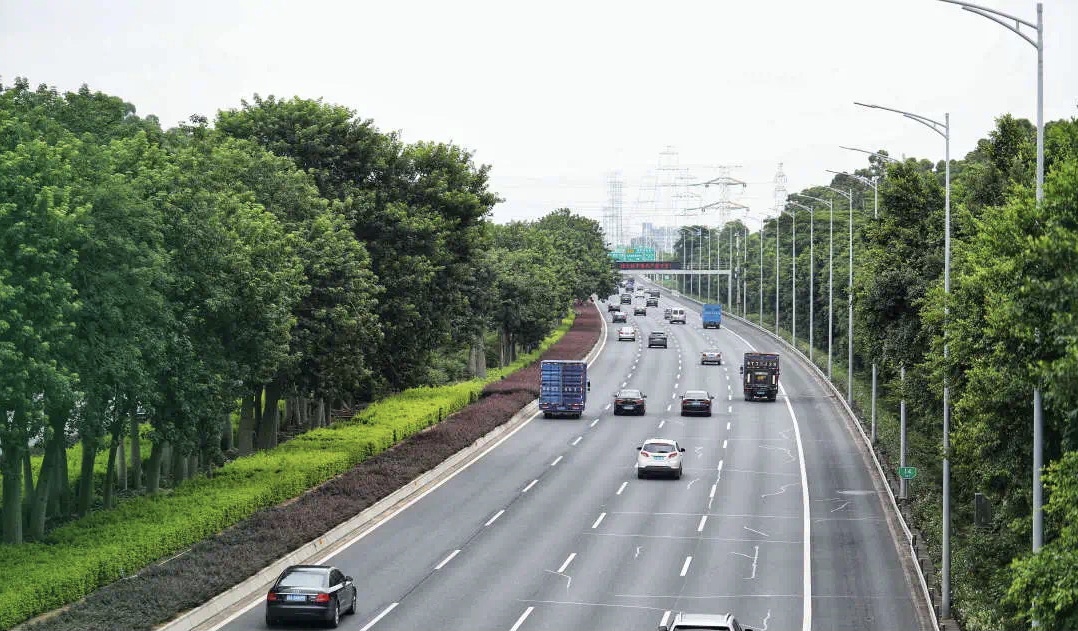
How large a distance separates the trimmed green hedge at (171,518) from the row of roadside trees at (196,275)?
1660mm

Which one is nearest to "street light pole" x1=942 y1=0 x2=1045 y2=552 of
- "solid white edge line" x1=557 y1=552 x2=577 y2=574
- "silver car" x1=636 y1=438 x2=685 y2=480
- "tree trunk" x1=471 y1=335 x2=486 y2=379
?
"solid white edge line" x1=557 y1=552 x2=577 y2=574

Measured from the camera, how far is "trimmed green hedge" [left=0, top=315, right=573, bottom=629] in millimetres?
31109

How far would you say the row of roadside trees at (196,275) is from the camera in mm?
34406

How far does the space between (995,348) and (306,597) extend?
51.0 feet

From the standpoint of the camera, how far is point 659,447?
56.1 m

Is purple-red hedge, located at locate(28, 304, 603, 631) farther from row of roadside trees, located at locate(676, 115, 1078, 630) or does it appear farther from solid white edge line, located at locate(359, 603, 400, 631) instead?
row of roadside trees, located at locate(676, 115, 1078, 630)

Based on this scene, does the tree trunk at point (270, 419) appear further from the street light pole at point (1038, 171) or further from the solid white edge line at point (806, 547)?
the street light pole at point (1038, 171)

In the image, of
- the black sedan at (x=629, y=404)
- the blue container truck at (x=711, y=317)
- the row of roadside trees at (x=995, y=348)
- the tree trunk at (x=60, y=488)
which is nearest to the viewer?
the row of roadside trees at (x=995, y=348)

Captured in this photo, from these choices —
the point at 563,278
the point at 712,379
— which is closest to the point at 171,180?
the point at 712,379

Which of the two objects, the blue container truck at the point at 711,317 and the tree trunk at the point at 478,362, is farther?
the blue container truck at the point at 711,317

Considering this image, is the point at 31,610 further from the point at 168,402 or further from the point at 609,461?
the point at 609,461

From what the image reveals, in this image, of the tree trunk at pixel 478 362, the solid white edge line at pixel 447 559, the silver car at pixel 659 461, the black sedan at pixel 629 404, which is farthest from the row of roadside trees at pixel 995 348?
the tree trunk at pixel 478 362

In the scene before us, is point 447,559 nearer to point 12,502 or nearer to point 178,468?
point 12,502

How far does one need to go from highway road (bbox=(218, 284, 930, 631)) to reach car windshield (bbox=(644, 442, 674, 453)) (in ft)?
4.51
